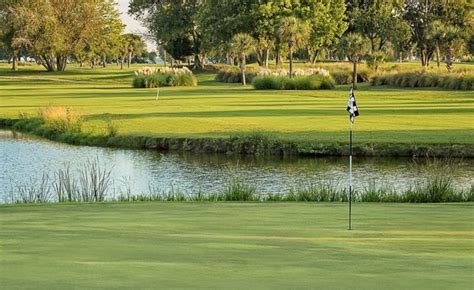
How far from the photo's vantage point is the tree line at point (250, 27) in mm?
91875

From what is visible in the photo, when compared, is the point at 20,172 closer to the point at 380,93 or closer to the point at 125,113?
the point at 125,113

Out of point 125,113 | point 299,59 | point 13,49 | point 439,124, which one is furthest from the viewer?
point 299,59

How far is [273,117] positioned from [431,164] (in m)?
14.6

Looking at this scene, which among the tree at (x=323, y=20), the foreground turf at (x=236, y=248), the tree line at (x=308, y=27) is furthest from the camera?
the tree at (x=323, y=20)

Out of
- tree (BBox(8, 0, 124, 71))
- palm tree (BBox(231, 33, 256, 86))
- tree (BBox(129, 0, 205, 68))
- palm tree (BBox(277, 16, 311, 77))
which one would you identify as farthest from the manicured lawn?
tree (BBox(129, 0, 205, 68))

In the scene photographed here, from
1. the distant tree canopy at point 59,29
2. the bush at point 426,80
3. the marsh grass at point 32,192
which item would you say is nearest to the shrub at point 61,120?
the marsh grass at point 32,192

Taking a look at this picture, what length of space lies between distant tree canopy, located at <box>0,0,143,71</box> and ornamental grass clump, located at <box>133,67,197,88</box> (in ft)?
106

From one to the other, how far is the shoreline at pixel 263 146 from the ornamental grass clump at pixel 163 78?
39840 millimetres

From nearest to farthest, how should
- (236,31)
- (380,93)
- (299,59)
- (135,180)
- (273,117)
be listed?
(135,180) < (273,117) < (380,93) < (236,31) < (299,59)

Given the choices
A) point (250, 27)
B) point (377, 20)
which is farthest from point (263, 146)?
point (377, 20)

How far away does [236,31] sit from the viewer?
94.5 m

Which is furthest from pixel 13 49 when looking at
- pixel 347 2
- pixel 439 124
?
pixel 439 124

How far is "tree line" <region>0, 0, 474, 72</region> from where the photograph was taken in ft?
301

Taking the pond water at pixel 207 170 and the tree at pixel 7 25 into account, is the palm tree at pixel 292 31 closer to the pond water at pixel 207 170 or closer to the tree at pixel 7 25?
the tree at pixel 7 25
